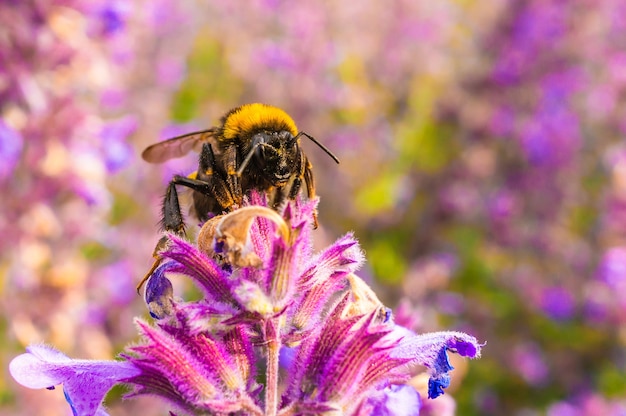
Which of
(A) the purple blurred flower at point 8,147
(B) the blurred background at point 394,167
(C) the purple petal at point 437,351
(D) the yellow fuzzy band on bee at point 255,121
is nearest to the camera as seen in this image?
(C) the purple petal at point 437,351

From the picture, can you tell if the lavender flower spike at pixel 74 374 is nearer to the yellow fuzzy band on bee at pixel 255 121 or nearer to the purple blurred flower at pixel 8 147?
the yellow fuzzy band on bee at pixel 255 121

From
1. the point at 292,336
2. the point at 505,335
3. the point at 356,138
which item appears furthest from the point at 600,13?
the point at 292,336

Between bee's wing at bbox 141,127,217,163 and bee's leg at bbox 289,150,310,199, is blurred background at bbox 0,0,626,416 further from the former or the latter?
bee's leg at bbox 289,150,310,199

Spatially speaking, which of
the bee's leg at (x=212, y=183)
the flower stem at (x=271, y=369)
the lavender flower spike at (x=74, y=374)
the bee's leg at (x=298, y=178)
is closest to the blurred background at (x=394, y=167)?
the bee's leg at (x=212, y=183)

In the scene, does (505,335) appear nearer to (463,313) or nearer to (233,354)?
(463,313)

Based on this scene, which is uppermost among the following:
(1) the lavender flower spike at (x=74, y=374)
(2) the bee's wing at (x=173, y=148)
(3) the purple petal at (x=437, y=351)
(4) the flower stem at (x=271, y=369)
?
(2) the bee's wing at (x=173, y=148)

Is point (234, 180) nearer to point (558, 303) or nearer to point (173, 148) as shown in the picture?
point (173, 148)

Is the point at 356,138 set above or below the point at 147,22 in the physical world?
below
